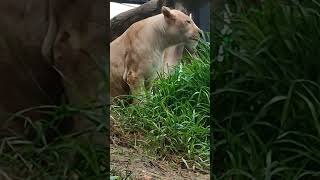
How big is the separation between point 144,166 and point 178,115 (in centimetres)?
50

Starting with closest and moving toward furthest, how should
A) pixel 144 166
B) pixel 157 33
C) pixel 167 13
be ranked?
pixel 144 166 → pixel 167 13 → pixel 157 33

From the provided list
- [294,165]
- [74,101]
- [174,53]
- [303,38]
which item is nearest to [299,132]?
[294,165]

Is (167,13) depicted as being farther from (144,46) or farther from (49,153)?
(49,153)

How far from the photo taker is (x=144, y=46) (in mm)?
2812

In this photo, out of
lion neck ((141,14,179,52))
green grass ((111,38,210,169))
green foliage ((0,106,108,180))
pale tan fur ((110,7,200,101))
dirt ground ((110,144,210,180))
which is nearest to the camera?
green foliage ((0,106,108,180))

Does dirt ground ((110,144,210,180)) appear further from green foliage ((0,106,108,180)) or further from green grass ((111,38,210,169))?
green foliage ((0,106,108,180))

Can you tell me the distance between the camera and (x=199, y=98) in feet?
7.85

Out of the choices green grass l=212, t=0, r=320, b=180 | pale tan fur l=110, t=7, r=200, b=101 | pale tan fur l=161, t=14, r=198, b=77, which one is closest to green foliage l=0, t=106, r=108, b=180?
green grass l=212, t=0, r=320, b=180

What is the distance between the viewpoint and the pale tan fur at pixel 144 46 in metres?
2.69

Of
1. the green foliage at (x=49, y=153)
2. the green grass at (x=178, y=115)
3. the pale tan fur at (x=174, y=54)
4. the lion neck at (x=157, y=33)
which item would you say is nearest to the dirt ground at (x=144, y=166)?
the green grass at (x=178, y=115)

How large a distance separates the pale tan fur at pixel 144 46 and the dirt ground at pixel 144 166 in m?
0.70

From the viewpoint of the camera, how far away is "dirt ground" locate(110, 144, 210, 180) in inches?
69.2

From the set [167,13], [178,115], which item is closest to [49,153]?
[178,115]

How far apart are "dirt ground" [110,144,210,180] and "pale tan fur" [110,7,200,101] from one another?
704 millimetres
